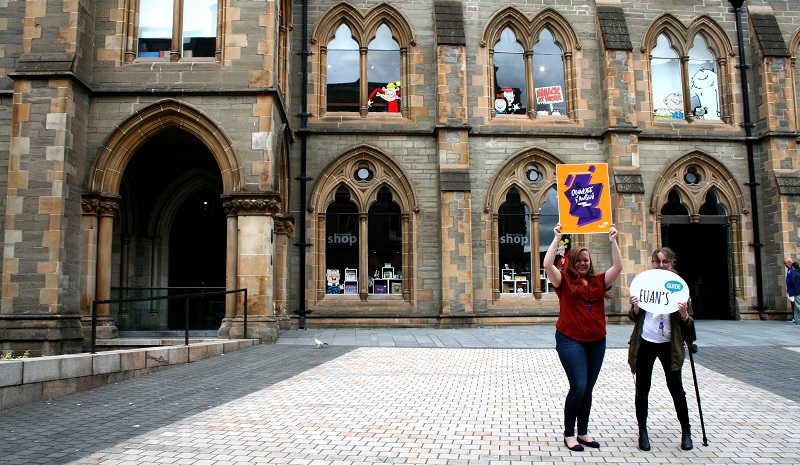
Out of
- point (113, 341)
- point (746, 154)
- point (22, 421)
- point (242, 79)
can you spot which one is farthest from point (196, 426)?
point (746, 154)

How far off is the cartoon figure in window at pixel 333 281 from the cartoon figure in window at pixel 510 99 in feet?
23.1

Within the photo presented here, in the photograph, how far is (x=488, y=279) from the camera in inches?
723

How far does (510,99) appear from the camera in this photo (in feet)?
64.3

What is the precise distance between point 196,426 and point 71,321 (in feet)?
26.8

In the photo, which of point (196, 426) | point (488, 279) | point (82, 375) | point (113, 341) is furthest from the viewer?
point (488, 279)

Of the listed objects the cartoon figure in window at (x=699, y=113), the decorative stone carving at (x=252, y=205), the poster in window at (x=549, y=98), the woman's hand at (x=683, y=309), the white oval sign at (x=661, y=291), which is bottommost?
the woman's hand at (x=683, y=309)

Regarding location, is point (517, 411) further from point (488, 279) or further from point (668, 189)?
point (668, 189)

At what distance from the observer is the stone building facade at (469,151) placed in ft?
57.6

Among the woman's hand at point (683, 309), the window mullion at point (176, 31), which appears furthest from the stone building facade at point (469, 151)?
the woman's hand at point (683, 309)

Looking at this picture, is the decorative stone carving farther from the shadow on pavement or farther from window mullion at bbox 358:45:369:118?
window mullion at bbox 358:45:369:118

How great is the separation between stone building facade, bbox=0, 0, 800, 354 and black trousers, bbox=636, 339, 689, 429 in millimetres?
10097

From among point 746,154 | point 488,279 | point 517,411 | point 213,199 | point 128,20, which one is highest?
point 128,20

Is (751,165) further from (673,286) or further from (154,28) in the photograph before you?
(154,28)

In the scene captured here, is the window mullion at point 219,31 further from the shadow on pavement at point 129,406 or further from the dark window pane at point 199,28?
the shadow on pavement at point 129,406
